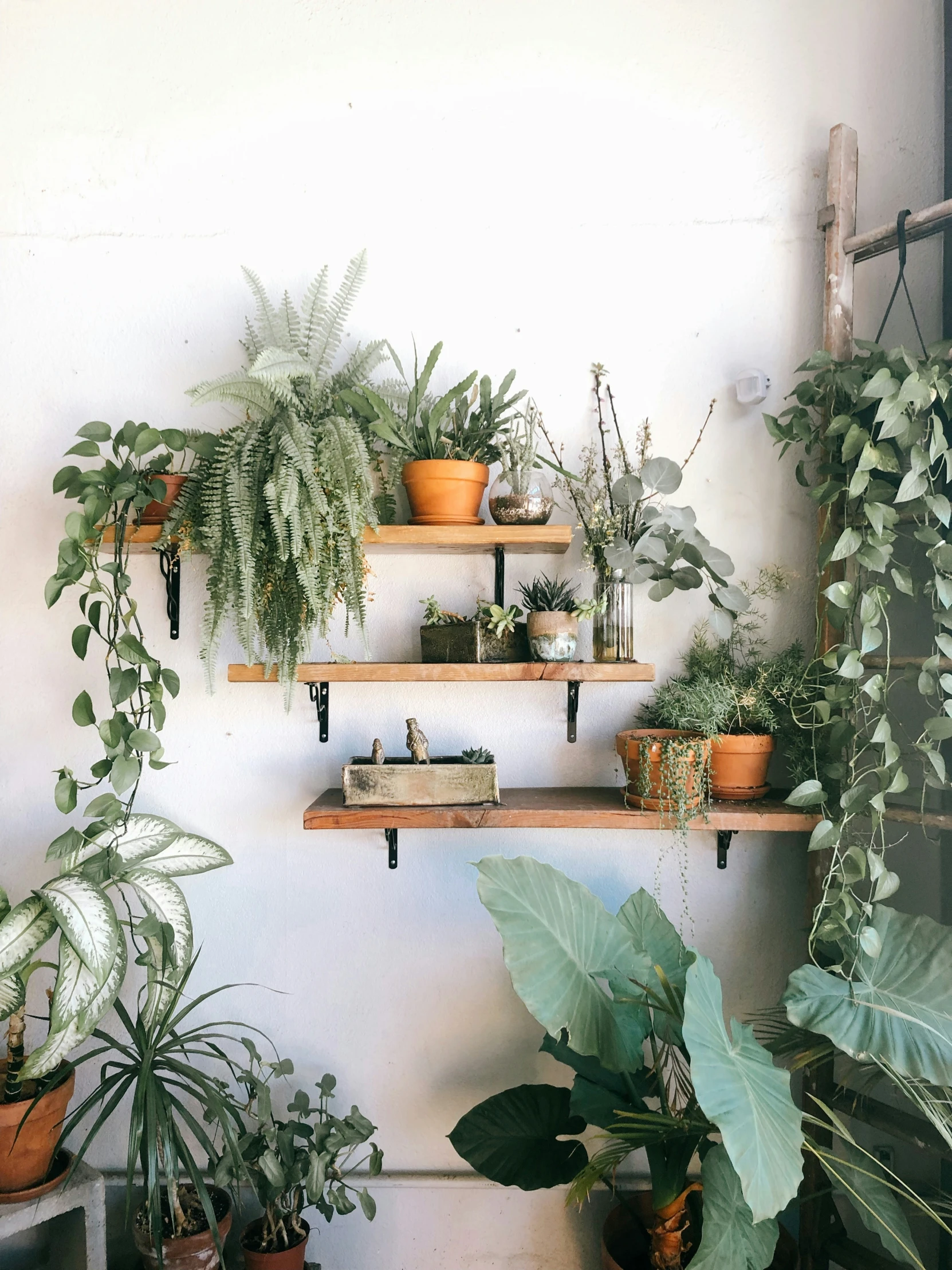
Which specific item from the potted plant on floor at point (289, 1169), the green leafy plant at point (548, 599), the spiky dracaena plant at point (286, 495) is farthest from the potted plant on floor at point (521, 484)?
the potted plant on floor at point (289, 1169)

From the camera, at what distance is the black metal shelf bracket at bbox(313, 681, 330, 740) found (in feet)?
6.02

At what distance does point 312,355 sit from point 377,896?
1.21m

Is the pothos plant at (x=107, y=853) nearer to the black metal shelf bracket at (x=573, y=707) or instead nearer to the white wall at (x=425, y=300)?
the white wall at (x=425, y=300)

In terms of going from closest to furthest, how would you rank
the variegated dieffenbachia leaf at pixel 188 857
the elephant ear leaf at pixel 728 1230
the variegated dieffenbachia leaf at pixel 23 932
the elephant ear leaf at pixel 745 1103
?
1. the elephant ear leaf at pixel 745 1103
2. the elephant ear leaf at pixel 728 1230
3. the variegated dieffenbachia leaf at pixel 23 932
4. the variegated dieffenbachia leaf at pixel 188 857

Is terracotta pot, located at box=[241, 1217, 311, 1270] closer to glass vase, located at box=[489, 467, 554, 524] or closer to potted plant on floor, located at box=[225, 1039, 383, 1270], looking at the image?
potted plant on floor, located at box=[225, 1039, 383, 1270]

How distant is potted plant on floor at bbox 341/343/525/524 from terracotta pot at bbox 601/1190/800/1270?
150 cm

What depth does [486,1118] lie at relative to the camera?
1.66 m

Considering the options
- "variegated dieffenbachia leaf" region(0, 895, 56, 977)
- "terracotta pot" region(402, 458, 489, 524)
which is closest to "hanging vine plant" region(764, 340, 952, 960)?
"terracotta pot" region(402, 458, 489, 524)

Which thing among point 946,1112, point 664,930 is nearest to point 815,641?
point 664,930

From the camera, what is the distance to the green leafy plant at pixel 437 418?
1642 millimetres

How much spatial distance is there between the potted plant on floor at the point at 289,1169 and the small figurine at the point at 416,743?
2.28 feet

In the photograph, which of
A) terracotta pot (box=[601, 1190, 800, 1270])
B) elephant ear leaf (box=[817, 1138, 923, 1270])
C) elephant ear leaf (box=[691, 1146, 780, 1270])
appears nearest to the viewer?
elephant ear leaf (box=[691, 1146, 780, 1270])

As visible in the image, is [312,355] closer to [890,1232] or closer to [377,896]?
[377,896]

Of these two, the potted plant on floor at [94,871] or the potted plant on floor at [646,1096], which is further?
the potted plant on floor at [94,871]
